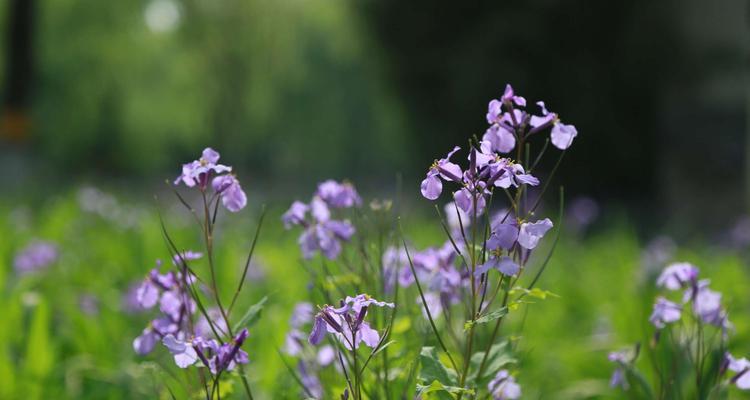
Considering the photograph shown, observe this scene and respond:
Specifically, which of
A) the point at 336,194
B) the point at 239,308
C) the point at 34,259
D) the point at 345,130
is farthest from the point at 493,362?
the point at 345,130

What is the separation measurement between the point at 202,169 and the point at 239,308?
6.60ft

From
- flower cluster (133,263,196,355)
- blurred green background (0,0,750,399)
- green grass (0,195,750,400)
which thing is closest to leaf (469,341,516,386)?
green grass (0,195,750,400)

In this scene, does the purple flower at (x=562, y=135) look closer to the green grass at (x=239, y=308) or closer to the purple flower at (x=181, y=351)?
the green grass at (x=239, y=308)

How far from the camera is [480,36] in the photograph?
9.18 meters

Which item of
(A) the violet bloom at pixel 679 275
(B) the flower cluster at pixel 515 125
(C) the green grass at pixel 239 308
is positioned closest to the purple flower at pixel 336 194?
(C) the green grass at pixel 239 308

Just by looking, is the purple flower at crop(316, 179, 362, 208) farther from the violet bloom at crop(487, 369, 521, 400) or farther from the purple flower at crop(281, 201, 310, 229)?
the violet bloom at crop(487, 369, 521, 400)

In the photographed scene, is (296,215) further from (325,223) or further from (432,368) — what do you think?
(432,368)

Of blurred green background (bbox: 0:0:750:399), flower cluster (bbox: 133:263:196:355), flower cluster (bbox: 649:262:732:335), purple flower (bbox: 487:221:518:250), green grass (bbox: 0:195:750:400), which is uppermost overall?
blurred green background (bbox: 0:0:750:399)

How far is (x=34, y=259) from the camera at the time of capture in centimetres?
319

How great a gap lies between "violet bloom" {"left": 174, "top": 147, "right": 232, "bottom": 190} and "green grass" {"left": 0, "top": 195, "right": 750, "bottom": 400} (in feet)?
0.84

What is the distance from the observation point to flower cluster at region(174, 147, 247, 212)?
1166 mm

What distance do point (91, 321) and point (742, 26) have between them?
790 centimetres

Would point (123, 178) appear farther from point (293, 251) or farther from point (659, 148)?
point (293, 251)

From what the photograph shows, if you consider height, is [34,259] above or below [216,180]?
above
